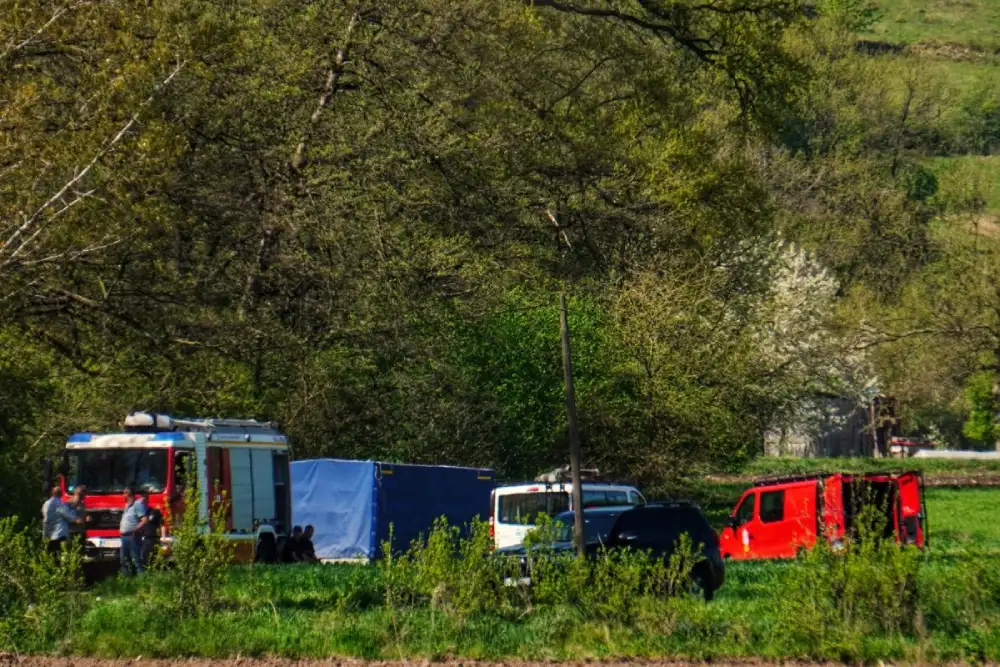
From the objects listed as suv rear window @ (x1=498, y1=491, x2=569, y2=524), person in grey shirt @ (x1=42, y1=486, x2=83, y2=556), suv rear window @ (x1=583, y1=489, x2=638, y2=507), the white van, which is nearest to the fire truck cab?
person in grey shirt @ (x1=42, y1=486, x2=83, y2=556)

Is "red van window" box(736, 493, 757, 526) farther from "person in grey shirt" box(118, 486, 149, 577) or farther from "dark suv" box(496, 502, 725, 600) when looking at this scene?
"person in grey shirt" box(118, 486, 149, 577)

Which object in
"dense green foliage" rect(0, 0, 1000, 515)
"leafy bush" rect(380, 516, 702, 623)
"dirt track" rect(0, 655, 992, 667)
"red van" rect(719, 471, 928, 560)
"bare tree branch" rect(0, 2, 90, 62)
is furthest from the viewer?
"red van" rect(719, 471, 928, 560)

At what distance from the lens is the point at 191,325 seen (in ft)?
89.0

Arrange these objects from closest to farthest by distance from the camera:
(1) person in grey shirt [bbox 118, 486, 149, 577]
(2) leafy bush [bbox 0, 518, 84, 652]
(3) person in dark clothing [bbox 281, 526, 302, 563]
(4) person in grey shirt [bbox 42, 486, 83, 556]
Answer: (2) leafy bush [bbox 0, 518, 84, 652]
(4) person in grey shirt [bbox 42, 486, 83, 556]
(1) person in grey shirt [bbox 118, 486, 149, 577]
(3) person in dark clothing [bbox 281, 526, 302, 563]

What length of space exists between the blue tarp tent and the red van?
573cm

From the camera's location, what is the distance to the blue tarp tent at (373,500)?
3073 centimetres

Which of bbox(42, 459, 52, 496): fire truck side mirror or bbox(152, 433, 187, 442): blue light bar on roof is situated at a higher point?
bbox(152, 433, 187, 442): blue light bar on roof

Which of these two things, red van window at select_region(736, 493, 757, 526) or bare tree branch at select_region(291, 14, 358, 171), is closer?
red van window at select_region(736, 493, 757, 526)

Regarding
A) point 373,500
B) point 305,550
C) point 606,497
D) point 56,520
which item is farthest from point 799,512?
point 56,520

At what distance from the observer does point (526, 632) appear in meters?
15.2

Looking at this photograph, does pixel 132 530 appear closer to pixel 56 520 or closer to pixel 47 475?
pixel 56 520

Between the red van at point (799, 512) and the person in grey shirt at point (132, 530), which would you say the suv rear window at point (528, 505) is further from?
the person in grey shirt at point (132, 530)

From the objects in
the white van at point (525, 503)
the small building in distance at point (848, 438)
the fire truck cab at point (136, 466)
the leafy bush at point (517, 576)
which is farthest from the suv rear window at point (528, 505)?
the small building in distance at point (848, 438)

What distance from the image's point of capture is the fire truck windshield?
24594 millimetres
